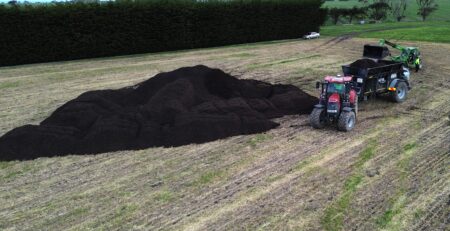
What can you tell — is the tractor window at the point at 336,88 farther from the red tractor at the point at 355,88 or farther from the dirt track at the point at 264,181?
the dirt track at the point at 264,181

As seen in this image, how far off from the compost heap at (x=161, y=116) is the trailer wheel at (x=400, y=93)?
9.24 feet

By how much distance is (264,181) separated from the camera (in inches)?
340

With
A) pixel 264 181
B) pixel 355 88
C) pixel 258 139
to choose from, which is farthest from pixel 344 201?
pixel 355 88

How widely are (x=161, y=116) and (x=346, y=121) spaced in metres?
5.41

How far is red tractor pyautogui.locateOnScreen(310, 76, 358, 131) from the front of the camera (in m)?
11.3

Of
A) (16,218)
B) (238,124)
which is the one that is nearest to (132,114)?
(238,124)

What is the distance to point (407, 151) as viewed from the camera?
32.8 feet

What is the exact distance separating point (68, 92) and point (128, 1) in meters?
13.4

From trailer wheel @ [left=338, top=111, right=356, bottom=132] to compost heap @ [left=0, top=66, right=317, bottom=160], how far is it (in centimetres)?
205

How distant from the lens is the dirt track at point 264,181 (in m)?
7.19

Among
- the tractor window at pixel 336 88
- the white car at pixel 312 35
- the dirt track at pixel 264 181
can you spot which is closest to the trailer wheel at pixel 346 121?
the dirt track at pixel 264 181

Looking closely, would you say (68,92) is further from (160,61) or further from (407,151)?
(407,151)

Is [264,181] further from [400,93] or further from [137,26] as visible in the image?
[137,26]

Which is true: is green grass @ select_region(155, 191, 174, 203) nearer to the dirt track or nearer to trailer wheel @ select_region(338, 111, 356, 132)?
the dirt track
